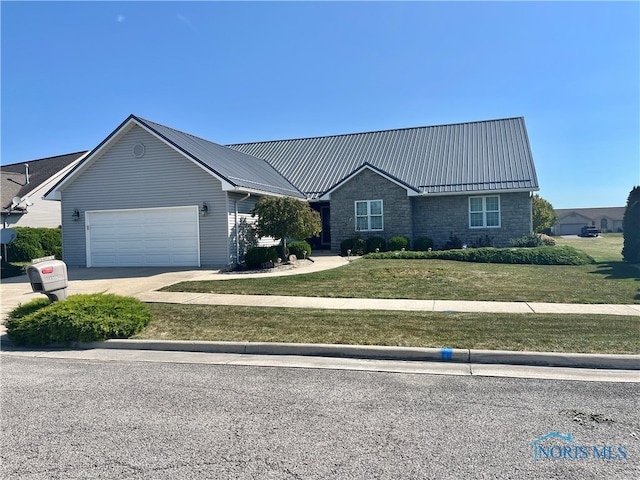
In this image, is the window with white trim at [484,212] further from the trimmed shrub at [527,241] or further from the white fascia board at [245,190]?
the white fascia board at [245,190]

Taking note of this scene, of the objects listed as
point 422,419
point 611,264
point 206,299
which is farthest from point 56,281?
point 611,264

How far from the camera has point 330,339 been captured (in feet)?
24.5

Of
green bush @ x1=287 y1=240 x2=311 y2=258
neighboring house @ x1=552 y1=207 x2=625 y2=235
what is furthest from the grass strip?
neighboring house @ x1=552 y1=207 x2=625 y2=235

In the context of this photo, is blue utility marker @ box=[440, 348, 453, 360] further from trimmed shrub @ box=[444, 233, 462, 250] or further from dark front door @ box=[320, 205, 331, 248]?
dark front door @ box=[320, 205, 331, 248]

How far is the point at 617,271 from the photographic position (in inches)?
597

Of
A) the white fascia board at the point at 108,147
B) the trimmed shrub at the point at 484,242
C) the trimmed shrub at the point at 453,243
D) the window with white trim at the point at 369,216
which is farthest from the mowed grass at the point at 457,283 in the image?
the window with white trim at the point at 369,216

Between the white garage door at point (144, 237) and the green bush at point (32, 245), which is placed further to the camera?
the green bush at point (32, 245)

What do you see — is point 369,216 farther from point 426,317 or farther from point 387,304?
point 426,317

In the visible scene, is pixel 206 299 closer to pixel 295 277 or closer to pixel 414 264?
pixel 295 277

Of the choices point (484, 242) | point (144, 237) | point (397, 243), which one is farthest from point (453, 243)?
point (144, 237)

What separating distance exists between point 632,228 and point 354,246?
423 inches

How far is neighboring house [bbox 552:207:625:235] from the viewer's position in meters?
84.4

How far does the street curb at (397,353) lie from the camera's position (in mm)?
6258

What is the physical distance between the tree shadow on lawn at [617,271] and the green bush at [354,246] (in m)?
9.12
